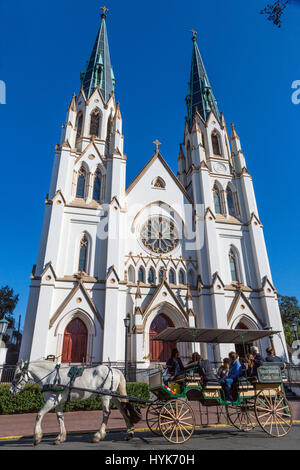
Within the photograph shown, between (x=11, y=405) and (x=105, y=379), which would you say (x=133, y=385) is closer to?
(x=11, y=405)

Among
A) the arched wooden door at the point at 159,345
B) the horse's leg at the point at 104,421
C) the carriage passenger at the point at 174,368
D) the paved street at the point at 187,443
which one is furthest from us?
the arched wooden door at the point at 159,345

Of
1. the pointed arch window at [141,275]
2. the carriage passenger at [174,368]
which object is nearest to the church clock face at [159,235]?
the pointed arch window at [141,275]

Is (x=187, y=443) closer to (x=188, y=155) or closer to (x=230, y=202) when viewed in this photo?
(x=230, y=202)

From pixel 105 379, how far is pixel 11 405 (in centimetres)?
717

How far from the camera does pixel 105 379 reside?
264 inches

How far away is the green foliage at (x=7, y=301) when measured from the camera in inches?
1772

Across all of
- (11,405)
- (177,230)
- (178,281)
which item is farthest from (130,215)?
(11,405)

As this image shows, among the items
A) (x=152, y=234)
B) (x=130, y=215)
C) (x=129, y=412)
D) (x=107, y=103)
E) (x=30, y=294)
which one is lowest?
(x=129, y=412)

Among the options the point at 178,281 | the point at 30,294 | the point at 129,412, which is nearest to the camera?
the point at 129,412

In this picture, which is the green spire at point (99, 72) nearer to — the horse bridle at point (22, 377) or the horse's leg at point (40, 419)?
the horse bridle at point (22, 377)

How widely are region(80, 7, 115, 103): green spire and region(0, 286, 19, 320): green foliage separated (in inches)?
1344

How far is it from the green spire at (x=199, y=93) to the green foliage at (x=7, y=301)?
38.3 m

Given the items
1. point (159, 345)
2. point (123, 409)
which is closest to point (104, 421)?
point (123, 409)
